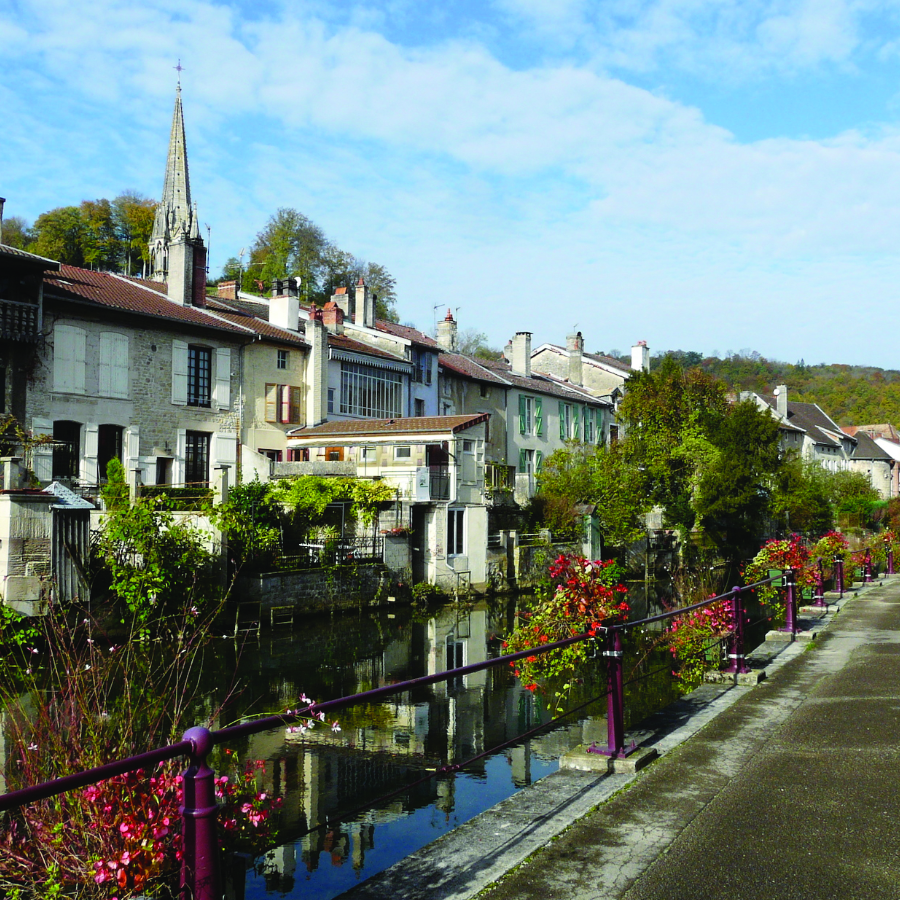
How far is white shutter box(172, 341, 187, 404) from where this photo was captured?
31.0m

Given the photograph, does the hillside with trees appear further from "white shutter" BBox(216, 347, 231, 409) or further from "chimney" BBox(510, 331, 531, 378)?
"white shutter" BBox(216, 347, 231, 409)

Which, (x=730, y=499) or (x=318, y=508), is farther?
(x=730, y=499)

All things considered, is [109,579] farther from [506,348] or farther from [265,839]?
[506,348]

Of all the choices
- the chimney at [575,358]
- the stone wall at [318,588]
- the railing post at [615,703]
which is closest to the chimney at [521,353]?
the chimney at [575,358]

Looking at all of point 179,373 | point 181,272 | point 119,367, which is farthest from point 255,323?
point 119,367

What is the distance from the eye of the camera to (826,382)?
114 meters

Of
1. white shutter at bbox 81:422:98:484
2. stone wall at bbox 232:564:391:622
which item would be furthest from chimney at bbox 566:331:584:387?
white shutter at bbox 81:422:98:484

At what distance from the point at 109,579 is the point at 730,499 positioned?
26.7m

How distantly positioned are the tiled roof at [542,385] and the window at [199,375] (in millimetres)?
18707

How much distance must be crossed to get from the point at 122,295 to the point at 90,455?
240 inches

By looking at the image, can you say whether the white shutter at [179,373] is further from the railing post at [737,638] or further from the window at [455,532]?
the railing post at [737,638]

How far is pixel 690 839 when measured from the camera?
5.10 metres

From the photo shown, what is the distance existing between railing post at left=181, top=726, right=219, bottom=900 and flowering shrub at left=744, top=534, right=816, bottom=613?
13.9m

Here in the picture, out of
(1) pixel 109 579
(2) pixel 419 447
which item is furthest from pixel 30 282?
(2) pixel 419 447
